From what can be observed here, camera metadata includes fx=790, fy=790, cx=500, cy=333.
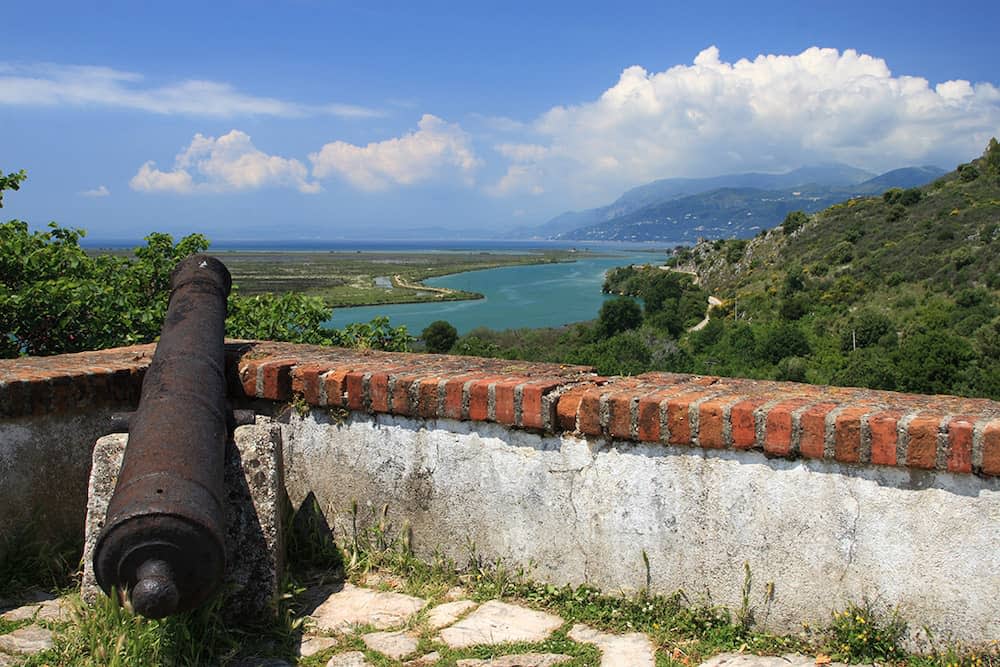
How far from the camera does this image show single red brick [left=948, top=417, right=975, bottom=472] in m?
2.27

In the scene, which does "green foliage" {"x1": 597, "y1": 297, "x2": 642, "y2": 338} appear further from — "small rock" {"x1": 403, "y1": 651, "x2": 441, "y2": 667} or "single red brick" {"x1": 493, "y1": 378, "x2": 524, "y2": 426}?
"small rock" {"x1": 403, "y1": 651, "x2": 441, "y2": 667}

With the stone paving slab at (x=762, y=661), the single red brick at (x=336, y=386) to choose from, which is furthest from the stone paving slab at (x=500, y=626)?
the single red brick at (x=336, y=386)

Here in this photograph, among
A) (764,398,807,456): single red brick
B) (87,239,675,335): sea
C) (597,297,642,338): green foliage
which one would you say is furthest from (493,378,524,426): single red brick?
(597,297,642,338): green foliage

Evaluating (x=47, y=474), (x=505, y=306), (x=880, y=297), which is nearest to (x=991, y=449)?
(x=47, y=474)

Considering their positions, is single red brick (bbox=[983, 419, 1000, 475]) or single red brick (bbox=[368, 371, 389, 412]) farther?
single red brick (bbox=[368, 371, 389, 412])

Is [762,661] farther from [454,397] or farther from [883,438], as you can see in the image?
[454,397]

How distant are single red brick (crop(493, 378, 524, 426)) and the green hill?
81.1 ft

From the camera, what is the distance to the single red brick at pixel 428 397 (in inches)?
124

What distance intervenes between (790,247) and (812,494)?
60.6 meters

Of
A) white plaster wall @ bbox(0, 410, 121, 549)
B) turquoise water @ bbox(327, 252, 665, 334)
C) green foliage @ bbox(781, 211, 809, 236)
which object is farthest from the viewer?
green foliage @ bbox(781, 211, 809, 236)

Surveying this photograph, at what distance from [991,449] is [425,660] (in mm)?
1822

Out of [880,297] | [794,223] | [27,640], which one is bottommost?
[880,297]

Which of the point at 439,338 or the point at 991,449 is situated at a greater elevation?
the point at 991,449

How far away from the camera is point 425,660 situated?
2.57 m
